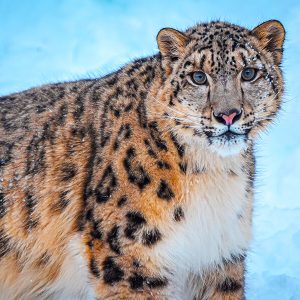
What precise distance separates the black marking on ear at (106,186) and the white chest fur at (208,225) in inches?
22.0

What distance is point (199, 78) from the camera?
6.47 meters

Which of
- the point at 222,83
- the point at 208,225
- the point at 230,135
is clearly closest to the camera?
the point at 230,135

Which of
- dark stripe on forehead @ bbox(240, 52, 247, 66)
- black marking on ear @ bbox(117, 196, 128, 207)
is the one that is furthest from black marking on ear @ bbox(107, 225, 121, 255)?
dark stripe on forehead @ bbox(240, 52, 247, 66)

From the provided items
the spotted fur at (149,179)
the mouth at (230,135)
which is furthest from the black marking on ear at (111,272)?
the mouth at (230,135)

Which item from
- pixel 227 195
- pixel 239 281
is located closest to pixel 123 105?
pixel 227 195

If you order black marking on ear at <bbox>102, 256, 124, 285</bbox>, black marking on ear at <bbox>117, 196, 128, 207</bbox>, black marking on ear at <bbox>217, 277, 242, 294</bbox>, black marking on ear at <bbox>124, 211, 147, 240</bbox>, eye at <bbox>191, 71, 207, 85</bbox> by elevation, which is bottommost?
black marking on ear at <bbox>217, 277, 242, 294</bbox>

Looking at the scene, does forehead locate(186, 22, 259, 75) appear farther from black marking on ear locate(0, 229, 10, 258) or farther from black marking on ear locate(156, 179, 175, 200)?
black marking on ear locate(0, 229, 10, 258)

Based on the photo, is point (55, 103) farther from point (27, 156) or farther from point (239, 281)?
point (239, 281)

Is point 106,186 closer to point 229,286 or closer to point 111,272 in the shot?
point 111,272

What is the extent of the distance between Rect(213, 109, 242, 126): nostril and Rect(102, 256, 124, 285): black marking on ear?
1399 millimetres

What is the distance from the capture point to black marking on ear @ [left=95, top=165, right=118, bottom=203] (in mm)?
6621

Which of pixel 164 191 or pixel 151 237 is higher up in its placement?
pixel 164 191

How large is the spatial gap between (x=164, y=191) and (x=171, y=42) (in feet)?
3.96

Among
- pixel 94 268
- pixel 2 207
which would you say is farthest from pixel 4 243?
pixel 94 268
